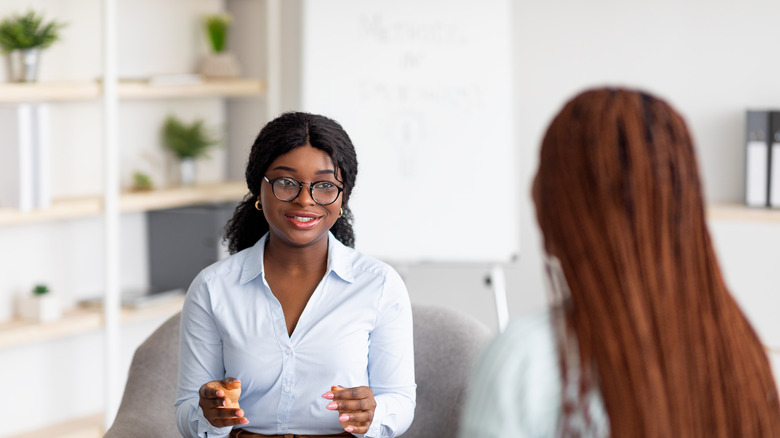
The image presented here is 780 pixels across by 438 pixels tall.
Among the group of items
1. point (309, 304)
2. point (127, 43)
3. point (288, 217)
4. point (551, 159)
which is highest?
point (127, 43)

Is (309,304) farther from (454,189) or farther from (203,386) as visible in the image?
(454,189)

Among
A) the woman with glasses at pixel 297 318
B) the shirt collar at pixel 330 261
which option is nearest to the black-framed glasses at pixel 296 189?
the woman with glasses at pixel 297 318

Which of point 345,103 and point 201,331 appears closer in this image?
point 201,331

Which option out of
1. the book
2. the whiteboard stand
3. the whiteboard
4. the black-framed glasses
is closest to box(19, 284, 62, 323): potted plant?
the whiteboard

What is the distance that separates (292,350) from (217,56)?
2421mm

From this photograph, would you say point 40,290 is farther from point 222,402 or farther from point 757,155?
point 757,155

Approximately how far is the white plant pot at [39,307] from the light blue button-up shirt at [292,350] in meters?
1.65

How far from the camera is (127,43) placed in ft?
11.8

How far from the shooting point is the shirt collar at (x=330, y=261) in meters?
1.68

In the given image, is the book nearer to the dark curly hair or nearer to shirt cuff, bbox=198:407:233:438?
the dark curly hair

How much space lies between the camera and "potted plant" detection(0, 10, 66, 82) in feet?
9.93

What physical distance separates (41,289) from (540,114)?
201 cm

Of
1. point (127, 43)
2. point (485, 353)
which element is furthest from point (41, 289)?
point (485, 353)

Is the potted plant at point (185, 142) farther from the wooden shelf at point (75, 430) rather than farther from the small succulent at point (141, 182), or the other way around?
the wooden shelf at point (75, 430)
